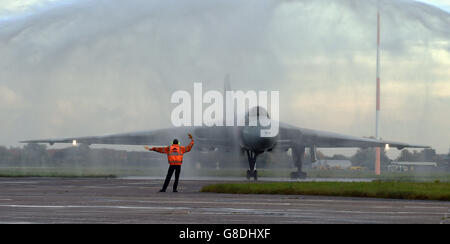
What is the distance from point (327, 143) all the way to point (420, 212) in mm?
33633

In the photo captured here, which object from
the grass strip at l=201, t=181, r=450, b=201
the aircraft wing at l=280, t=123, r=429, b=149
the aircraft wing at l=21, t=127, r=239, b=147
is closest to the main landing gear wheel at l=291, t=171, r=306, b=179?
the aircraft wing at l=280, t=123, r=429, b=149

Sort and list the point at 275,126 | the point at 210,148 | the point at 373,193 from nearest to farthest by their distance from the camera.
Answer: the point at 373,193
the point at 275,126
the point at 210,148

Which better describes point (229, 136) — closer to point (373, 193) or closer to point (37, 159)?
point (37, 159)

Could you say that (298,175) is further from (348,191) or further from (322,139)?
(348,191)

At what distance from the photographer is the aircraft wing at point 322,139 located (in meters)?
44.1

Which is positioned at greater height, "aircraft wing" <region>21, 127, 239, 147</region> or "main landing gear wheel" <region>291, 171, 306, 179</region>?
"aircraft wing" <region>21, 127, 239, 147</region>

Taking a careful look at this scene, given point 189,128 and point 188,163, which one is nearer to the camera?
point 189,128

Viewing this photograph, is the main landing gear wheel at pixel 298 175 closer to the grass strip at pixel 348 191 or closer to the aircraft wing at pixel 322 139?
the aircraft wing at pixel 322 139

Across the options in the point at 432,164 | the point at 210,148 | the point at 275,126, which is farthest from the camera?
the point at 432,164

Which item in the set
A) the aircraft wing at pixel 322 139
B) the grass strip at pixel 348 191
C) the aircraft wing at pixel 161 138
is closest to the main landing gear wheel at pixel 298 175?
the aircraft wing at pixel 322 139

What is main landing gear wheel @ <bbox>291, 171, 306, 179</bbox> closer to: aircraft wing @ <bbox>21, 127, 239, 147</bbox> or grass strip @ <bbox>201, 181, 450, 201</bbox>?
aircraft wing @ <bbox>21, 127, 239, 147</bbox>

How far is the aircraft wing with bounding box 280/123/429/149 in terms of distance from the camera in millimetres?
44094

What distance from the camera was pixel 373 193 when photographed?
2133cm
